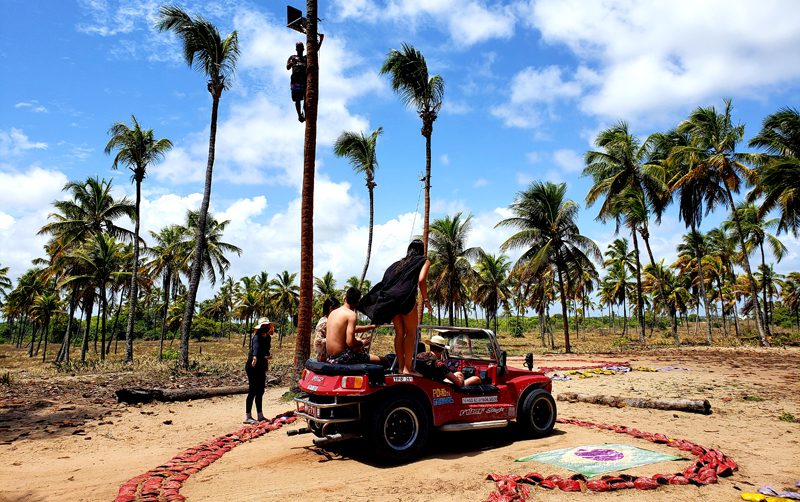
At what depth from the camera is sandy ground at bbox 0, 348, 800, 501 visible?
495 centimetres

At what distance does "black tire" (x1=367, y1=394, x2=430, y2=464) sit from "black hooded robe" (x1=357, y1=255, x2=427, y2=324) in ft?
3.50

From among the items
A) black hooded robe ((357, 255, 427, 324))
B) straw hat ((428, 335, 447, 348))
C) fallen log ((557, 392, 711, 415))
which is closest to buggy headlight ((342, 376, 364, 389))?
black hooded robe ((357, 255, 427, 324))

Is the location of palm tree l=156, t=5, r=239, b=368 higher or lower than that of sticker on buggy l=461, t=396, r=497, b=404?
higher

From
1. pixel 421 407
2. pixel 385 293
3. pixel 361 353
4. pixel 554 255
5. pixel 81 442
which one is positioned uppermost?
pixel 554 255

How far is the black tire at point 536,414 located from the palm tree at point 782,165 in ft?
75.9

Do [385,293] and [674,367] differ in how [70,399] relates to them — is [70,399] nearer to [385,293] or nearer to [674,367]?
[385,293]

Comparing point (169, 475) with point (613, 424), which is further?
point (613, 424)

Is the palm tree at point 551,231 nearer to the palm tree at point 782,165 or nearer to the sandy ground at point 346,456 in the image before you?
the palm tree at point 782,165

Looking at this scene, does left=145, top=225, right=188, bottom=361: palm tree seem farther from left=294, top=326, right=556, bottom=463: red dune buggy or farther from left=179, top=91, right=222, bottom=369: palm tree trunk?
left=294, top=326, right=556, bottom=463: red dune buggy

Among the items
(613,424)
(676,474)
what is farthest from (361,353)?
(613,424)

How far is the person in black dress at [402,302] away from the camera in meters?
6.39

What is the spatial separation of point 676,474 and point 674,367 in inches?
530

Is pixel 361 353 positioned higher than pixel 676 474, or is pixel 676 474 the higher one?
pixel 361 353

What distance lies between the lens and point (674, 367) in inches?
661
